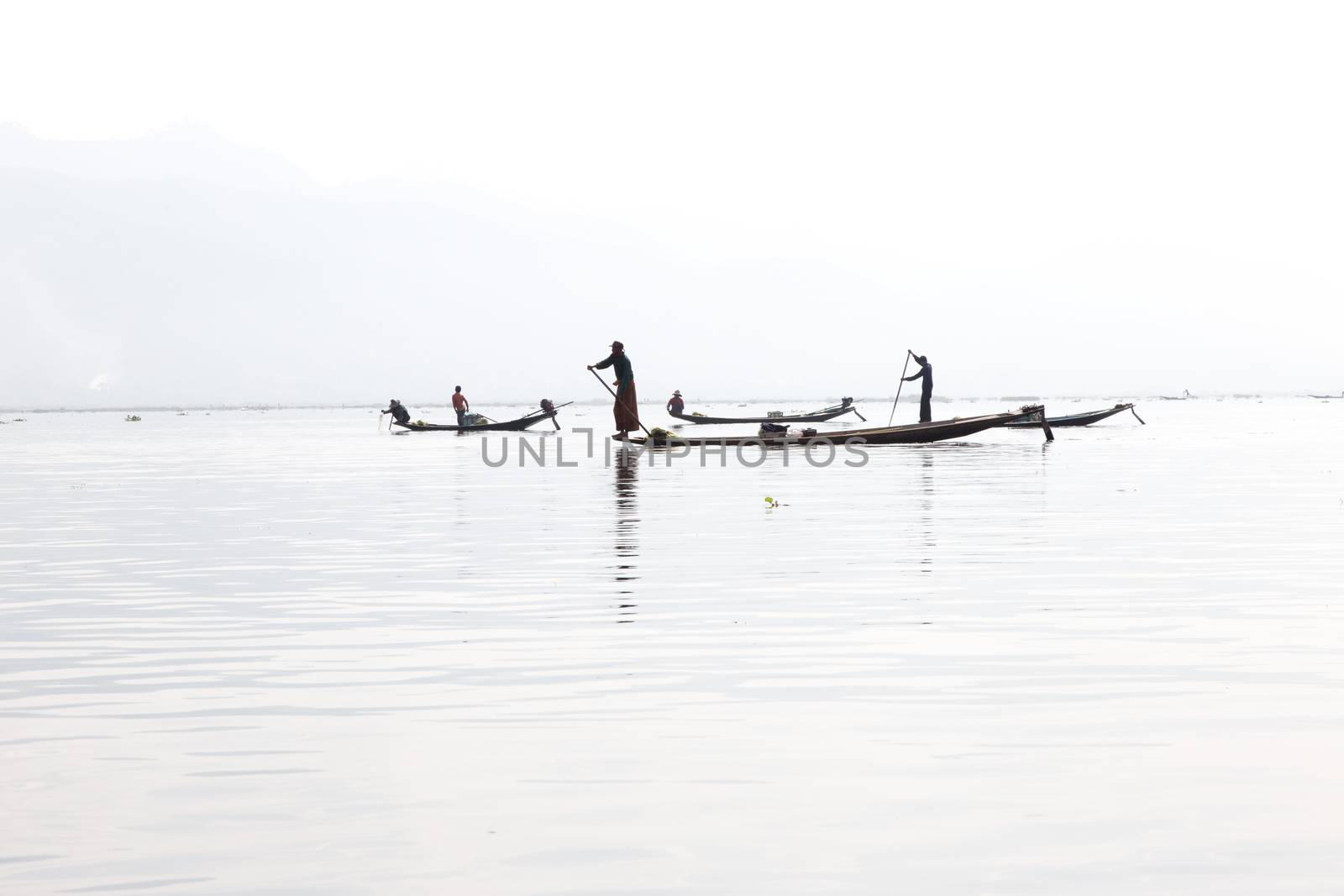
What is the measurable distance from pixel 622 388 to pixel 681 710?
28.2 meters

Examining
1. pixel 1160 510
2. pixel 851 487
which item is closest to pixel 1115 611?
pixel 1160 510

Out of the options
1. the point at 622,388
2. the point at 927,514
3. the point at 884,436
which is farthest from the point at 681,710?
the point at 884,436

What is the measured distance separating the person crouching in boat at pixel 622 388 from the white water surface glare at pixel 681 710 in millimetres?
15604

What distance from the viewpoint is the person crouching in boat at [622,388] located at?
113ft

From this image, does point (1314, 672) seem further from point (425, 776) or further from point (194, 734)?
point (194, 734)

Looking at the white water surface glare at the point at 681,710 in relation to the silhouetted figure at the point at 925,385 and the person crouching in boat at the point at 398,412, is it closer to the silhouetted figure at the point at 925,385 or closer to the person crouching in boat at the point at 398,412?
the silhouetted figure at the point at 925,385

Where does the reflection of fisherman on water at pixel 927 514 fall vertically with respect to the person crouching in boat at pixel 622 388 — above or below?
below

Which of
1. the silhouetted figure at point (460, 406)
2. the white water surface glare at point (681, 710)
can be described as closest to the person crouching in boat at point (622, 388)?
the white water surface glare at point (681, 710)

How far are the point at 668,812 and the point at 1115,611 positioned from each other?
20.8 feet

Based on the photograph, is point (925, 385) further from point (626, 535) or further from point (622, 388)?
point (626, 535)

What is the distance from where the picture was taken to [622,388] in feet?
118

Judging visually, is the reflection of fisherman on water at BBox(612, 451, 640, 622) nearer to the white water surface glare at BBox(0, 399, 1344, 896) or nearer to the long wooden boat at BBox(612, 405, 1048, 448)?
the white water surface glare at BBox(0, 399, 1344, 896)

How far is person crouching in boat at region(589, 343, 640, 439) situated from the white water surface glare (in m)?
15.6

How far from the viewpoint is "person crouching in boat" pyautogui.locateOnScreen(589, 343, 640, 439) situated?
34.5 metres
